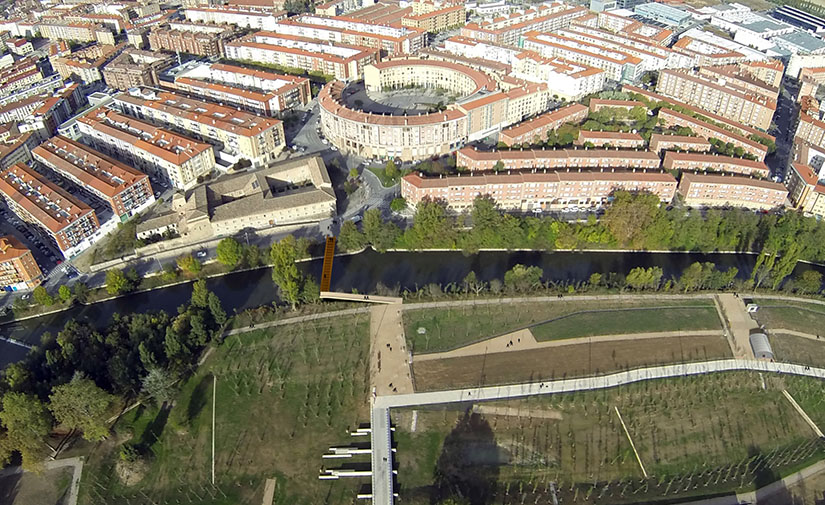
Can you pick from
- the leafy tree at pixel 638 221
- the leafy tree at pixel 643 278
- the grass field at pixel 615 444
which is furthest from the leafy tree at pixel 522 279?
the grass field at pixel 615 444

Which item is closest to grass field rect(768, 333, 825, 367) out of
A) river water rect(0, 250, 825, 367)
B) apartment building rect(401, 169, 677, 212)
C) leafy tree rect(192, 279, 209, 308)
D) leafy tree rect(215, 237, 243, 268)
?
river water rect(0, 250, 825, 367)

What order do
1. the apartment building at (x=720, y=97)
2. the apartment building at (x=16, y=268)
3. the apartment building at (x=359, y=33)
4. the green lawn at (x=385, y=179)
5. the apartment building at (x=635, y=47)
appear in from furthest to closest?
the apartment building at (x=359, y=33), the apartment building at (x=635, y=47), the apartment building at (x=720, y=97), the green lawn at (x=385, y=179), the apartment building at (x=16, y=268)

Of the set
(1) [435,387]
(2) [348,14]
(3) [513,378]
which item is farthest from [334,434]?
(2) [348,14]

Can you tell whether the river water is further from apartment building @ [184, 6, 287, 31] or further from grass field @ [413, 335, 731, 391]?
apartment building @ [184, 6, 287, 31]

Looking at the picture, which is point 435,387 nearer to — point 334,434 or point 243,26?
point 334,434

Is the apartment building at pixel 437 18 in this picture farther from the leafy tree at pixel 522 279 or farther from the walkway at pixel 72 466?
the walkway at pixel 72 466

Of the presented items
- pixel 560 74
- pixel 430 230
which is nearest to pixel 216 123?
pixel 430 230
